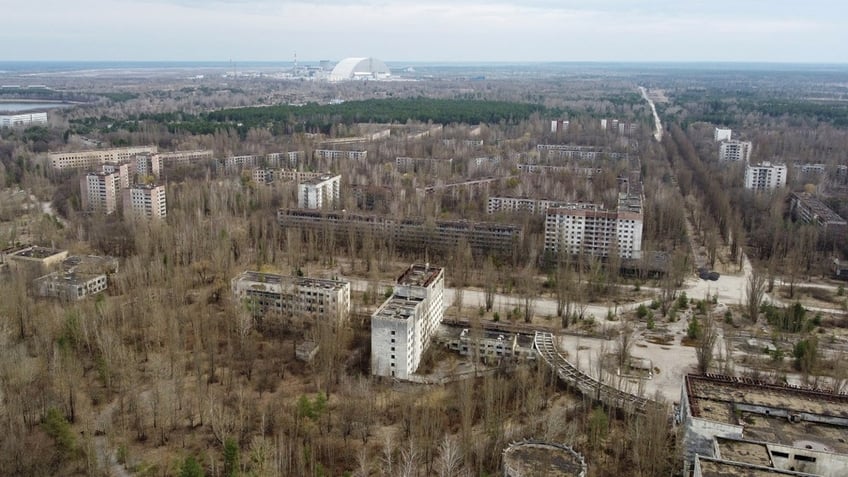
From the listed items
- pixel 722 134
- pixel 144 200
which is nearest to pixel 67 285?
pixel 144 200

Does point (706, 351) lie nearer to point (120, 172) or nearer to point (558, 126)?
point (120, 172)

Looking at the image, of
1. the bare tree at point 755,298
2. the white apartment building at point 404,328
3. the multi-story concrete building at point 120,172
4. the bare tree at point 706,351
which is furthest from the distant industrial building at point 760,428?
the multi-story concrete building at point 120,172

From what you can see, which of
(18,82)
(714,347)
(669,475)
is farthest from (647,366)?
(18,82)

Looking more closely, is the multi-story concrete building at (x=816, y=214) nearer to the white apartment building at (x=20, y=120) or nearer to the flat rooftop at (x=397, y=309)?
the flat rooftop at (x=397, y=309)

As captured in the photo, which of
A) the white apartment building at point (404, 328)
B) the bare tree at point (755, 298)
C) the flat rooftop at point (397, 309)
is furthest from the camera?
the bare tree at point (755, 298)

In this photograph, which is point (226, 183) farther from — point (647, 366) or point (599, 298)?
point (647, 366)

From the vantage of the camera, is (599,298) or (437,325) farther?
(599,298)

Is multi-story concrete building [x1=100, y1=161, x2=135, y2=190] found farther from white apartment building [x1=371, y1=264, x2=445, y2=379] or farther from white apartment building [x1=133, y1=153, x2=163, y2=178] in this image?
white apartment building [x1=371, y1=264, x2=445, y2=379]
